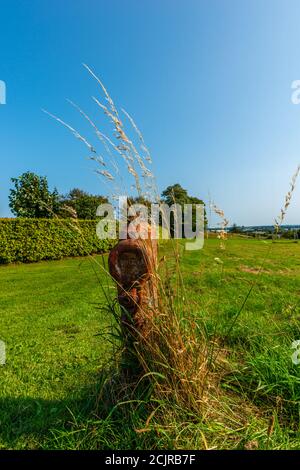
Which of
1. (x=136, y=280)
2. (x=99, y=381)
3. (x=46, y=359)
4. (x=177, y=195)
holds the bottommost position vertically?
(x=46, y=359)

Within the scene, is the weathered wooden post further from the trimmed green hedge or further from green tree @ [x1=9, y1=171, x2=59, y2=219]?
green tree @ [x1=9, y1=171, x2=59, y2=219]

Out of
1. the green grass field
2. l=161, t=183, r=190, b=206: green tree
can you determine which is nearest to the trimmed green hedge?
the green grass field

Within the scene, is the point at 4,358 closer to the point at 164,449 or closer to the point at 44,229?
the point at 164,449

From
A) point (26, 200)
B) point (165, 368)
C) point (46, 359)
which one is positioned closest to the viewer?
point (165, 368)

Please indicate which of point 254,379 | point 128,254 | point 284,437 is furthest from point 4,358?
point 284,437

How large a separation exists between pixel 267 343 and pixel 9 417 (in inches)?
94.1

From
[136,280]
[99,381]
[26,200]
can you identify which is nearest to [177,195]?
[136,280]

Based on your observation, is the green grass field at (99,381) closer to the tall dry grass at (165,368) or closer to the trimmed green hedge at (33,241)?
the tall dry grass at (165,368)

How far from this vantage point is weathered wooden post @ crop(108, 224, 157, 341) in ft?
7.25

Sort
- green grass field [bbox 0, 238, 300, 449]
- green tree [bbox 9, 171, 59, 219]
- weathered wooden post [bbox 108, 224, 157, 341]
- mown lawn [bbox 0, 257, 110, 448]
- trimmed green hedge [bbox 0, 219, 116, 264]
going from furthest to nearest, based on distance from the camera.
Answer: green tree [bbox 9, 171, 59, 219] → trimmed green hedge [bbox 0, 219, 116, 264] → mown lawn [bbox 0, 257, 110, 448] → weathered wooden post [bbox 108, 224, 157, 341] → green grass field [bbox 0, 238, 300, 449]

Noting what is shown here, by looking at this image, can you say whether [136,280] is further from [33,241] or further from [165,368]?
[33,241]

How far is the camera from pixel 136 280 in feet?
7.34

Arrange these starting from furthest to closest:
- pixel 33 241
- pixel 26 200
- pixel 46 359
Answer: pixel 26 200, pixel 33 241, pixel 46 359

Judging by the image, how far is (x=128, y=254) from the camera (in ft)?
7.39
